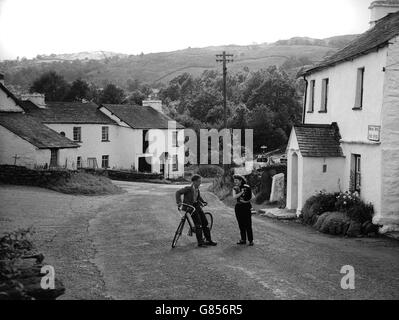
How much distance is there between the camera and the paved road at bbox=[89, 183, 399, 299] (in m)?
8.80

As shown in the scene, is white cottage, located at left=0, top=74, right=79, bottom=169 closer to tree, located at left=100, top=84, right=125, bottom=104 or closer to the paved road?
the paved road

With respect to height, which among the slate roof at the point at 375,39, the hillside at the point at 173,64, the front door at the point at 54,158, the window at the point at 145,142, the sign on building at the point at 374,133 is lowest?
the front door at the point at 54,158

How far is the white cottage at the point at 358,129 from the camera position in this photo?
612 inches

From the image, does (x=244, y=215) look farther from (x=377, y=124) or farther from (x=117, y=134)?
(x=117, y=134)

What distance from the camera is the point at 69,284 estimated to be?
9.02 m

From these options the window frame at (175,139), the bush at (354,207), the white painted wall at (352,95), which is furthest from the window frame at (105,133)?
the bush at (354,207)

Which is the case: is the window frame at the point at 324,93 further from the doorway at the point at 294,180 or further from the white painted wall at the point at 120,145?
the white painted wall at the point at 120,145

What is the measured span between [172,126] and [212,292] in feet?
160

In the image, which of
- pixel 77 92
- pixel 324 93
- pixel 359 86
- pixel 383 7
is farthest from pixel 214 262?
pixel 77 92

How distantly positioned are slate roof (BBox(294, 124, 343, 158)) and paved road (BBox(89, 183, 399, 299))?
10.2 ft

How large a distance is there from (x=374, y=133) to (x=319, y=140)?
127 inches

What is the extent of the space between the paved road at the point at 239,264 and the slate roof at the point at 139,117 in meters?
38.1
